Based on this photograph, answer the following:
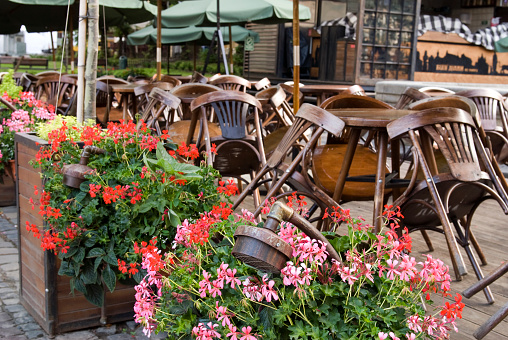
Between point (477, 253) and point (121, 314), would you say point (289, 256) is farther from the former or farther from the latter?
point (477, 253)

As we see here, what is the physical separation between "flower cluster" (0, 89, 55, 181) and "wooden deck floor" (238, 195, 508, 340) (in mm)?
1703

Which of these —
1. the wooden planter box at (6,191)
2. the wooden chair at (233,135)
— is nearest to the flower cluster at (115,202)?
the wooden chair at (233,135)

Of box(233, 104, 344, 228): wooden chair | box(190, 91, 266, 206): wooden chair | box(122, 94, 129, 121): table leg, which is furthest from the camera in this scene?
box(122, 94, 129, 121): table leg

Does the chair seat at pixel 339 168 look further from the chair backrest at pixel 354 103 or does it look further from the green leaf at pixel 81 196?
the green leaf at pixel 81 196

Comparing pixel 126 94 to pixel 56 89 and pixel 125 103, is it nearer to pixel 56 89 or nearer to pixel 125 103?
pixel 125 103

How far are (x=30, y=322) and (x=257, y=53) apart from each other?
46.6 ft

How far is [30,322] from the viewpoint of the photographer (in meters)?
2.67

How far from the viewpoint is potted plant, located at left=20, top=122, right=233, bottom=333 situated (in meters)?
2.15

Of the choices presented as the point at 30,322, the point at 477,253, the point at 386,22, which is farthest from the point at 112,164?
the point at 386,22

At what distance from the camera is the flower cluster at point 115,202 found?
215cm

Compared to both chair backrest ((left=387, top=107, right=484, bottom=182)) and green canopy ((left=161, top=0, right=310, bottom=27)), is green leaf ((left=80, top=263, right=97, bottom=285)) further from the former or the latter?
green canopy ((left=161, top=0, right=310, bottom=27))

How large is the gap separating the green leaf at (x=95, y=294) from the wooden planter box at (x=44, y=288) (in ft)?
0.39

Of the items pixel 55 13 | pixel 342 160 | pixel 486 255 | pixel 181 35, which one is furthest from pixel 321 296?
pixel 181 35

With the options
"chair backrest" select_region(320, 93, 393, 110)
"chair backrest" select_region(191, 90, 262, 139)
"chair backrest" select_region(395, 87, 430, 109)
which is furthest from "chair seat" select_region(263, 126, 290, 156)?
"chair backrest" select_region(395, 87, 430, 109)
